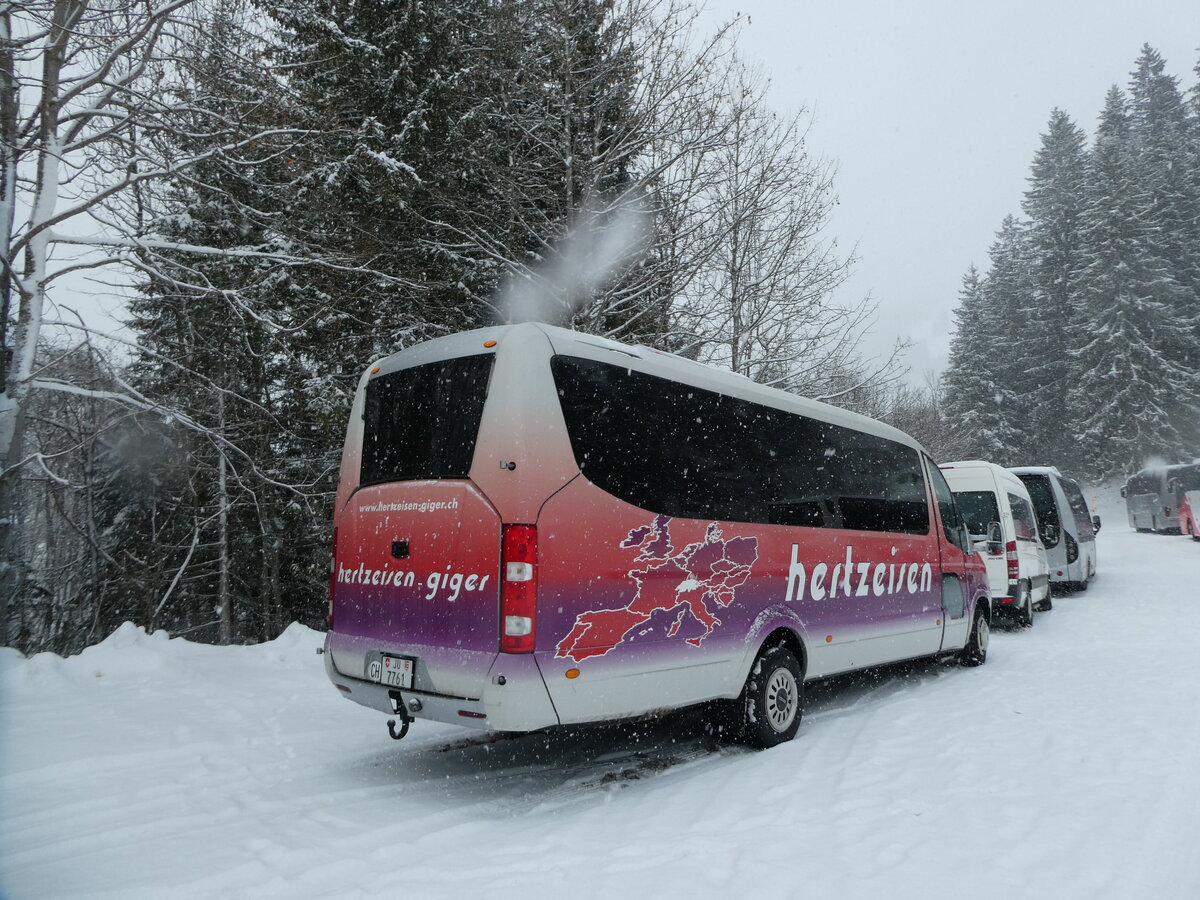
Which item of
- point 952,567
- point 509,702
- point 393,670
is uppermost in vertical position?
point 952,567

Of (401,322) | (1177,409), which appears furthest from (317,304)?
(1177,409)

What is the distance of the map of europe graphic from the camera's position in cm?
467

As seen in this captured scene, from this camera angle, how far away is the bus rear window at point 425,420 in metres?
4.80

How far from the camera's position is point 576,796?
16.3 feet

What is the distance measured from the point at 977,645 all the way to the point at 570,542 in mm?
7407

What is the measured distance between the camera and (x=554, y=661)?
4438 millimetres

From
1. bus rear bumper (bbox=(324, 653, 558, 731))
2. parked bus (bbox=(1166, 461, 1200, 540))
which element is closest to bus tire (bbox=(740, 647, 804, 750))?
bus rear bumper (bbox=(324, 653, 558, 731))

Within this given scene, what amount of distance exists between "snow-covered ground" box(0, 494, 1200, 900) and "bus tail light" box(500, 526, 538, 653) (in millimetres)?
1025

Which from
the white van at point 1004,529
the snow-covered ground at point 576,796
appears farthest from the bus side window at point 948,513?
the white van at point 1004,529

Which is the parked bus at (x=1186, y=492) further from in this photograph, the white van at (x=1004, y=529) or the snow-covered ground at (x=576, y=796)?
the snow-covered ground at (x=576, y=796)

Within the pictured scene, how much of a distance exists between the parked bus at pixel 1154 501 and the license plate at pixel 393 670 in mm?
38155

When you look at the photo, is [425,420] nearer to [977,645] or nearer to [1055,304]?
[977,645]

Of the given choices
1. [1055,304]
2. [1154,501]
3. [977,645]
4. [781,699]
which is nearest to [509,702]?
[781,699]

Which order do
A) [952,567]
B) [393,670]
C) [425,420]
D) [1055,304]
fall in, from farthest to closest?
[1055,304], [952,567], [425,420], [393,670]
